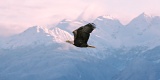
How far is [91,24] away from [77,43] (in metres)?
2.49

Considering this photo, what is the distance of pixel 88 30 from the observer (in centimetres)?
3078

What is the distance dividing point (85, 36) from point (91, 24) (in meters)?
1.37

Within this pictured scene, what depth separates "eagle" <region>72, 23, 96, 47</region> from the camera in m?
30.6

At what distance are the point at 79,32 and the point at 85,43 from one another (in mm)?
929

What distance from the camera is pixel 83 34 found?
103ft

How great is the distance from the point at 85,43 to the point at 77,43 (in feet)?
2.24

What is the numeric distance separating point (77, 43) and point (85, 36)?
114 cm

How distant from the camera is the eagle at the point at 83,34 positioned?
100 feet

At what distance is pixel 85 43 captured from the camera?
105 ft

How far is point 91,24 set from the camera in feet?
99.5

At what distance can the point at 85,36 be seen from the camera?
3141 centimetres

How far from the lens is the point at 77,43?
3231 centimetres

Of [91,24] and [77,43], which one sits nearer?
[91,24]

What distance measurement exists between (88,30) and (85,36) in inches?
29.5
